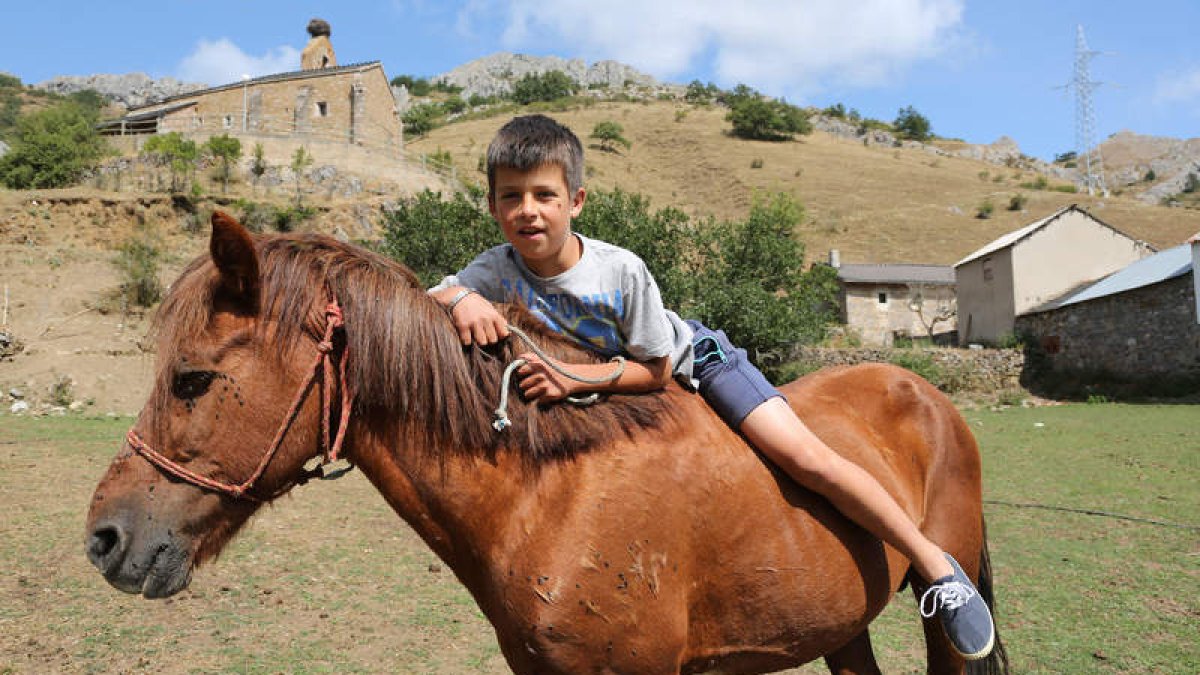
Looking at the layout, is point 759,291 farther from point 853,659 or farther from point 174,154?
point 174,154

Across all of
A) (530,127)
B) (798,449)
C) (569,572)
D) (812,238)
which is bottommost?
(569,572)

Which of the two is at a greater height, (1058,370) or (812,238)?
(812,238)

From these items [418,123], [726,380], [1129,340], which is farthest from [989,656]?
[418,123]

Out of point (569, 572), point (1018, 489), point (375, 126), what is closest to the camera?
point (569, 572)

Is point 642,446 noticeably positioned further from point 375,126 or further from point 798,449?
point 375,126

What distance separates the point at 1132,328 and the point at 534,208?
1208 inches

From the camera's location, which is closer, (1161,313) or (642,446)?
(642,446)

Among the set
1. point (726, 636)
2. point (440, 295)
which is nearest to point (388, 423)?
point (440, 295)

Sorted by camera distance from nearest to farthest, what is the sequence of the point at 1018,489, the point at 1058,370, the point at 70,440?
the point at 1018,489, the point at 70,440, the point at 1058,370

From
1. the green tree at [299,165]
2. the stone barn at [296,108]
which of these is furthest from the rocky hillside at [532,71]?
the green tree at [299,165]

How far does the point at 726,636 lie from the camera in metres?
2.17

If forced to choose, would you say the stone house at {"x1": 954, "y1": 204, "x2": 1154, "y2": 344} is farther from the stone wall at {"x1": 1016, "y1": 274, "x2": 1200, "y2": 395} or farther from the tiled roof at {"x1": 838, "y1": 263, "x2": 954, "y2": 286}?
the tiled roof at {"x1": 838, "y1": 263, "x2": 954, "y2": 286}

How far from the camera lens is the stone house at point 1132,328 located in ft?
76.0

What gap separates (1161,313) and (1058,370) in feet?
16.1
